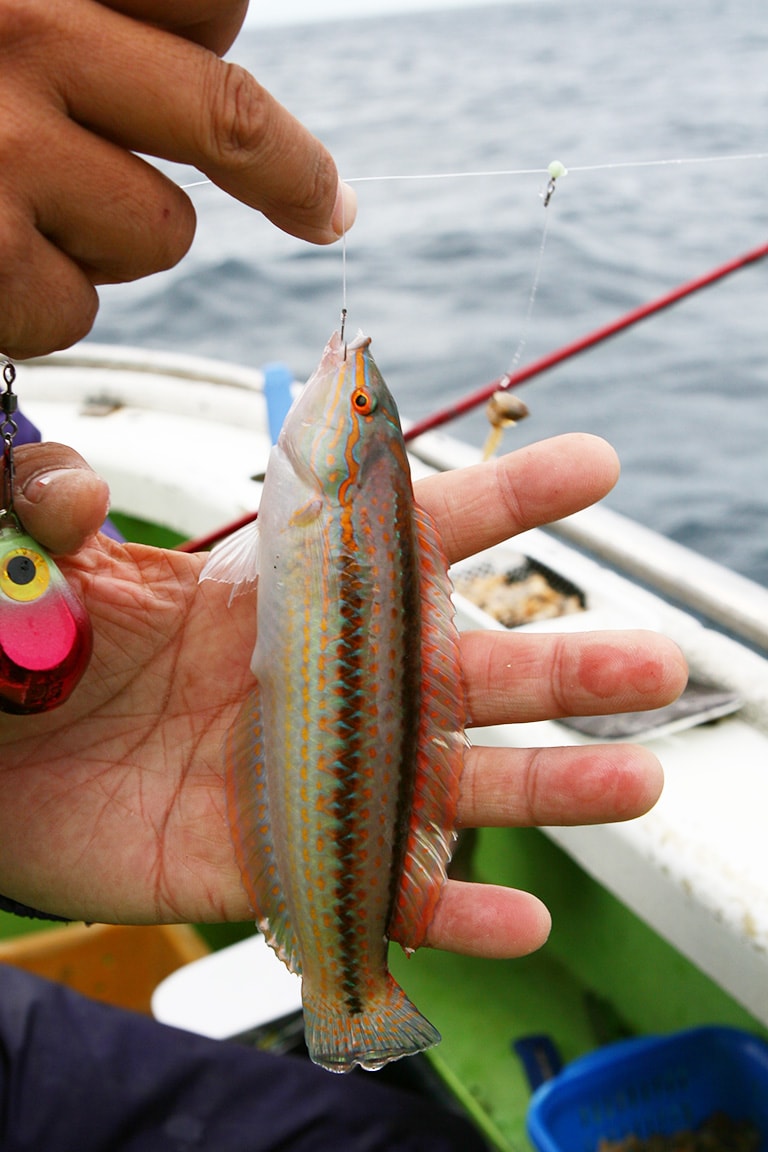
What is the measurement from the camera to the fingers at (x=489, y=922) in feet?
7.45

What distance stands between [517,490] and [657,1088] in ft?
7.15

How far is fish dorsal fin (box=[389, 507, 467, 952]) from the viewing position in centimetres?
229

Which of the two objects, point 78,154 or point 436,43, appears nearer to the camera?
point 78,154

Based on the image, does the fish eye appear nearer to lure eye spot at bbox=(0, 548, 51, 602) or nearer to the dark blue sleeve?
lure eye spot at bbox=(0, 548, 51, 602)

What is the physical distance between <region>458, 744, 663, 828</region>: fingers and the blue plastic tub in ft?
4.17

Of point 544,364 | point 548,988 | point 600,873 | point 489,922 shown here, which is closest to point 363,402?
point 489,922

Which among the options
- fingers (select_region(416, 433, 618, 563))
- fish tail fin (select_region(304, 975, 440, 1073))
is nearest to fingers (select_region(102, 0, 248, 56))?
fingers (select_region(416, 433, 618, 563))

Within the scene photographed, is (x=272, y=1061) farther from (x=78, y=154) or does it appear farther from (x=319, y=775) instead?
(x=78, y=154)

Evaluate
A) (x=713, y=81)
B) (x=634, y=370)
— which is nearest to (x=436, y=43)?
(x=713, y=81)

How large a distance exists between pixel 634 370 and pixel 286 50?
43.2m

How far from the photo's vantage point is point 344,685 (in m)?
2.17

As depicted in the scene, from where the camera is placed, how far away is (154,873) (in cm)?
236

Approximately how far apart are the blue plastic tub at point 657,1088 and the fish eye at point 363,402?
85.6 inches

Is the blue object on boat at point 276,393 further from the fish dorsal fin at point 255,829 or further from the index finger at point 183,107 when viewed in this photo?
the index finger at point 183,107
